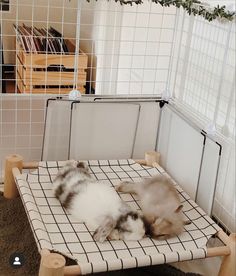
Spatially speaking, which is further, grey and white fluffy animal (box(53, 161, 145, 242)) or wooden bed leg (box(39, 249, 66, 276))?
grey and white fluffy animal (box(53, 161, 145, 242))

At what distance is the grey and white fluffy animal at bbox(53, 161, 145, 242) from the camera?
5.71 feet

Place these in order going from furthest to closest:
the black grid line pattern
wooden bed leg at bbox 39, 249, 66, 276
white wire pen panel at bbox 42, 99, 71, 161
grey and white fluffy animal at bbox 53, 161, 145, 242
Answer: white wire pen panel at bbox 42, 99, 71, 161
grey and white fluffy animal at bbox 53, 161, 145, 242
the black grid line pattern
wooden bed leg at bbox 39, 249, 66, 276

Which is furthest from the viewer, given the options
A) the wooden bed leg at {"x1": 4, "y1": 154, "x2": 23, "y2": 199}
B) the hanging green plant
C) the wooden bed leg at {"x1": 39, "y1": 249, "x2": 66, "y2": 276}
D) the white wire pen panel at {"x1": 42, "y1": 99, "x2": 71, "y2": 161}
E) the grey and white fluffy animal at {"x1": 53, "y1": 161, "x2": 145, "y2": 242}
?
the white wire pen panel at {"x1": 42, "y1": 99, "x2": 71, "y2": 161}

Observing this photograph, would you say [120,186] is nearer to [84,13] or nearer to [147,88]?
[147,88]

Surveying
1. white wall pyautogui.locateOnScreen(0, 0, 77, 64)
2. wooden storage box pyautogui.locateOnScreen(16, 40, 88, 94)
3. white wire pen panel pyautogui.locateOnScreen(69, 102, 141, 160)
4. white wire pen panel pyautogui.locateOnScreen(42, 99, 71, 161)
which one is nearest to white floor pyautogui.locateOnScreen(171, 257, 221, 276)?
white wire pen panel pyautogui.locateOnScreen(69, 102, 141, 160)

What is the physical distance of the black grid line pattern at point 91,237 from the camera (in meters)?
1.61

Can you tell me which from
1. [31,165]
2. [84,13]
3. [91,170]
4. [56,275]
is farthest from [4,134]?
[84,13]

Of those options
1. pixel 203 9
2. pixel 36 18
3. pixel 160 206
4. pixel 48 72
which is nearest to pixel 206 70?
pixel 203 9

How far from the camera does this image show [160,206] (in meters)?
1.88

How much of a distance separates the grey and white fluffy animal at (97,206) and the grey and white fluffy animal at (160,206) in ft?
0.21

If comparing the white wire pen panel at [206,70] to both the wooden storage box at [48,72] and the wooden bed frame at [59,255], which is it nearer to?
the wooden bed frame at [59,255]

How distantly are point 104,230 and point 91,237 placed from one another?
75mm

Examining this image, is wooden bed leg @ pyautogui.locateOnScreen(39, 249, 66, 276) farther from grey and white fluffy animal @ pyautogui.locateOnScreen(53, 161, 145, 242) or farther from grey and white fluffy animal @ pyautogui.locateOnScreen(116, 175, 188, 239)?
grey and white fluffy animal @ pyautogui.locateOnScreen(116, 175, 188, 239)

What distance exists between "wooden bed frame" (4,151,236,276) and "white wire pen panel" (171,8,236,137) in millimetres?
404
